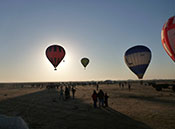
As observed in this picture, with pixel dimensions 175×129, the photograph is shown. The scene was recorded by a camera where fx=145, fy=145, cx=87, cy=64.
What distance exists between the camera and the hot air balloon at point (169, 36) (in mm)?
18953

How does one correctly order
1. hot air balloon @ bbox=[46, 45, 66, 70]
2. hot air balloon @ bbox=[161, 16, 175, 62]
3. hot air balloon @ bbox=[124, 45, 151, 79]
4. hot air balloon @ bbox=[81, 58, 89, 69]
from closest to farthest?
hot air balloon @ bbox=[161, 16, 175, 62]
hot air balloon @ bbox=[124, 45, 151, 79]
hot air balloon @ bbox=[46, 45, 66, 70]
hot air balloon @ bbox=[81, 58, 89, 69]

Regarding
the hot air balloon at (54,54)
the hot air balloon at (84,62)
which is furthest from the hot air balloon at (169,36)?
the hot air balloon at (84,62)

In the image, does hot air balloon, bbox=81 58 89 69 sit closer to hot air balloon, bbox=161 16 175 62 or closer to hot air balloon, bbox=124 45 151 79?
hot air balloon, bbox=124 45 151 79

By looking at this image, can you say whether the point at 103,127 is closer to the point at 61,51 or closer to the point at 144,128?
the point at 144,128

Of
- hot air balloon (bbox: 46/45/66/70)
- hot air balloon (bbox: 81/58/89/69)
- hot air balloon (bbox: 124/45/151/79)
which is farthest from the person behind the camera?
hot air balloon (bbox: 81/58/89/69)

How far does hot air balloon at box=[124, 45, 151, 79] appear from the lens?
30.5 metres

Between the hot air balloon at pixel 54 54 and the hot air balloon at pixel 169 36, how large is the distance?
2043cm

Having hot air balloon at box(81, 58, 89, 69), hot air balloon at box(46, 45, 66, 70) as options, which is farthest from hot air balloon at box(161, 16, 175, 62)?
hot air balloon at box(81, 58, 89, 69)

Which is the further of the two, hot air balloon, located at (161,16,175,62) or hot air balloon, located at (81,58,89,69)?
hot air balloon, located at (81,58,89,69)

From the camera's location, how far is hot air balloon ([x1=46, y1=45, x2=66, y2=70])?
1230 inches

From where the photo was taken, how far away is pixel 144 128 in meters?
7.51

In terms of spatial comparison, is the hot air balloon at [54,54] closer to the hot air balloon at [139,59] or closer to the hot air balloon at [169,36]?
the hot air balloon at [139,59]

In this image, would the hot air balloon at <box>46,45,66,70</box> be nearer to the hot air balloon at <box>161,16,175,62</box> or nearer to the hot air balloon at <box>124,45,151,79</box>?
the hot air balloon at <box>124,45,151,79</box>

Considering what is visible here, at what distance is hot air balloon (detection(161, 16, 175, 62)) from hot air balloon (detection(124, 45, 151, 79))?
377 inches
